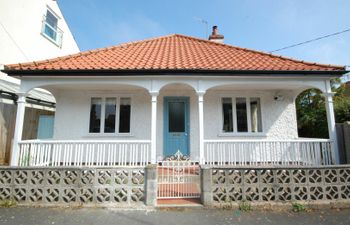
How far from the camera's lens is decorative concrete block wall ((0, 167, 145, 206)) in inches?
180

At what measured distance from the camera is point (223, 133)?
762 cm

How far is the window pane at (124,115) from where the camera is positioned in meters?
7.74

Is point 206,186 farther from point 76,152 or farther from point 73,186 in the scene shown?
point 76,152

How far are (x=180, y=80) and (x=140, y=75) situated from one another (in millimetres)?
1375

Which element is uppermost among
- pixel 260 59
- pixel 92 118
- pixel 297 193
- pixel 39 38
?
pixel 39 38

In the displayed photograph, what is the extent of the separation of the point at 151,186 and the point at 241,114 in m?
5.17

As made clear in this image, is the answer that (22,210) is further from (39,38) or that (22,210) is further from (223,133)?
(39,38)

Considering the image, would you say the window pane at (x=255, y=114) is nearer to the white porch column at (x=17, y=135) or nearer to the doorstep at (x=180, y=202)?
the doorstep at (x=180, y=202)

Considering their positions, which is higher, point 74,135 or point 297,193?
point 74,135

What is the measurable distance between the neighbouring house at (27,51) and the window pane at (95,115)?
3.09m

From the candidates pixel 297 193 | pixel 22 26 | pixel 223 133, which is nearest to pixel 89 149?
pixel 223 133

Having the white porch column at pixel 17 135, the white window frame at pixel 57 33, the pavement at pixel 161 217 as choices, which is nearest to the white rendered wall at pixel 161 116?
the white porch column at pixel 17 135

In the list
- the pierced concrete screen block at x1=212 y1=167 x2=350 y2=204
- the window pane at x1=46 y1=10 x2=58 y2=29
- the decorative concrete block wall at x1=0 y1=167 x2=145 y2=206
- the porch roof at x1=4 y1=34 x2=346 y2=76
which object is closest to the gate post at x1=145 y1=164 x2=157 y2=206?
the decorative concrete block wall at x1=0 y1=167 x2=145 y2=206

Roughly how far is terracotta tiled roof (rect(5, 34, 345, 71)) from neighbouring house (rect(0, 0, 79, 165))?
9.75 feet
